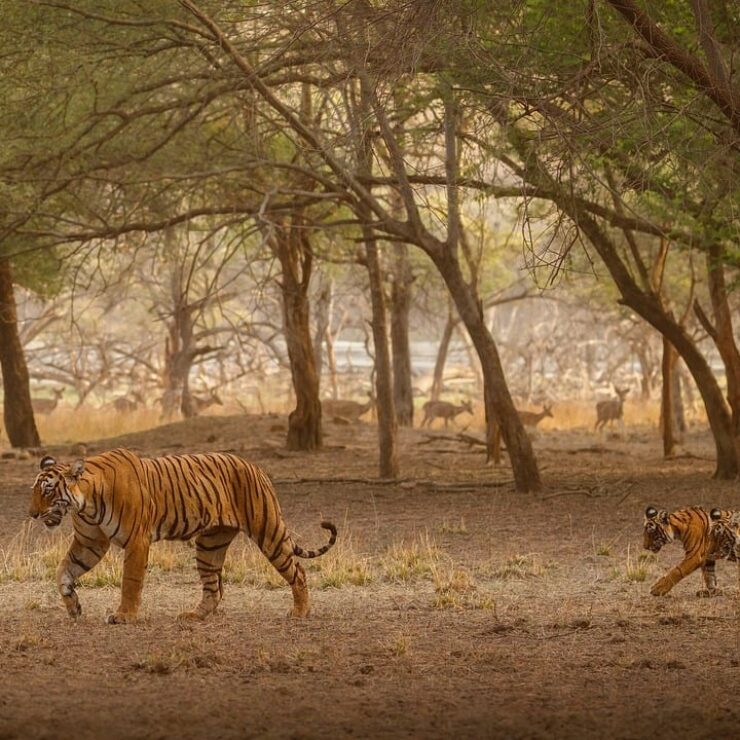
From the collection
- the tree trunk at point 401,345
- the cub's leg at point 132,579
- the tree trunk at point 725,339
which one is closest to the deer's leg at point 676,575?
the cub's leg at point 132,579

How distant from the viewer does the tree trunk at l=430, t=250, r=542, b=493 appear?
16.1 m

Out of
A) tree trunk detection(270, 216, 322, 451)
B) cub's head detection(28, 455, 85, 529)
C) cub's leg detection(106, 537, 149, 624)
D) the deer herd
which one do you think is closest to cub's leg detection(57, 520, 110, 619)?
cub's leg detection(106, 537, 149, 624)

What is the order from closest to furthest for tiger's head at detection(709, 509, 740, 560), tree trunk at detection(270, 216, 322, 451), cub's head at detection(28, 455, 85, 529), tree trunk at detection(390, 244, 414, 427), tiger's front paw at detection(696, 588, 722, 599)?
cub's head at detection(28, 455, 85, 529) → tiger's head at detection(709, 509, 740, 560) → tiger's front paw at detection(696, 588, 722, 599) → tree trunk at detection(270, 216, 322, 451) → tree trunk at detection(390, 244, 414, 427)

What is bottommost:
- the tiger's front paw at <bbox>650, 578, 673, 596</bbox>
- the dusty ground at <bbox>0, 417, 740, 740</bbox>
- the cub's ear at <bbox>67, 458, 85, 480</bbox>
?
the dusty ground at <bbox>0, 417, 740, 740</bbox>

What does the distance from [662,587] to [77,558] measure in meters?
3.81

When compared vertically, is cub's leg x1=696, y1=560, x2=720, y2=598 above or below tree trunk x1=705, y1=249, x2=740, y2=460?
below

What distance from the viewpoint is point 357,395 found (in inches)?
1863

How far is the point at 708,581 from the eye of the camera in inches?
406

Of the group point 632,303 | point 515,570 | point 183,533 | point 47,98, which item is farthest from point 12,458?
point 183,533

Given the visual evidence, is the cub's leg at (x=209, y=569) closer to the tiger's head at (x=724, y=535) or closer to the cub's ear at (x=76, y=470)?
the cub's ear at (x=76, y=470)

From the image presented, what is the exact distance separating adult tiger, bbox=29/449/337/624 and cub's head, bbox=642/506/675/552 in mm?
2176

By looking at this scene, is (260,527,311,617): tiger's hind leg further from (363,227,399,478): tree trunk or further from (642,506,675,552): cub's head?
(363,227,399,478): tree trunk

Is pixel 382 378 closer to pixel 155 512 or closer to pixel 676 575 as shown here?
pixel 676 575

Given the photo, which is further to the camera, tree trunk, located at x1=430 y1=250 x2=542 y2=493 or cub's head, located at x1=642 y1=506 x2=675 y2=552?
tree trunk, located at x1=430 y1=250 x2=542 y2=493
